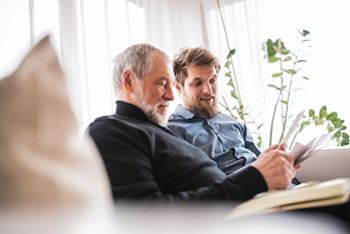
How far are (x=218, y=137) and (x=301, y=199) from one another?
2.67 ft

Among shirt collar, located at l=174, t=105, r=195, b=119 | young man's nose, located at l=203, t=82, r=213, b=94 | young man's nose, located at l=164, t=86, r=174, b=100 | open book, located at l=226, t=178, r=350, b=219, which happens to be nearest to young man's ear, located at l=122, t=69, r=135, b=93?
young man's nose, located at l=164, t=86, r=174, b=100

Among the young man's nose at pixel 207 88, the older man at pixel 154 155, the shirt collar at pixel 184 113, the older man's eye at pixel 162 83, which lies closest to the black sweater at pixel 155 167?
the older man at pixel 154 155

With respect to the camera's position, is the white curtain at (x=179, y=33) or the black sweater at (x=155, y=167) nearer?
the black sweater at (x=155, y=167)

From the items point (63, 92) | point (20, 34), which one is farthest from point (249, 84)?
point (63, 92)

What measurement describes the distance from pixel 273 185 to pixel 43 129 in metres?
0.63

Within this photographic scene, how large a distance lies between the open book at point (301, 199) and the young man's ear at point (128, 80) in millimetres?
628

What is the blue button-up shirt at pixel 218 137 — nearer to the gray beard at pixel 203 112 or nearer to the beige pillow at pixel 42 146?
the gray beard at pixel 203 112

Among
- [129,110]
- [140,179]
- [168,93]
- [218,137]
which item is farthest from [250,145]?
[140,179]

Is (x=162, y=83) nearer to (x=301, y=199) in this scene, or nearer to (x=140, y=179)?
(x=140, y=179)

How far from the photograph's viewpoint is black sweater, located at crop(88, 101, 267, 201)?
817 millimetres

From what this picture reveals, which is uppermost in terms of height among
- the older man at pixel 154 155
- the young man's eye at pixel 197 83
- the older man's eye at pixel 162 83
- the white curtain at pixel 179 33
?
the white curtain at pixel 179 33

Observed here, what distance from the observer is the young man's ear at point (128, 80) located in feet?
3.90

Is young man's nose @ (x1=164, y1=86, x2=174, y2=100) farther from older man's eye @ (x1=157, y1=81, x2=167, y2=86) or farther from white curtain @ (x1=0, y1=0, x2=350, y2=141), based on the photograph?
white curtain @ (x1=0, y1=0, x2=350, y2=141)

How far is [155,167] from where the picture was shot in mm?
952
